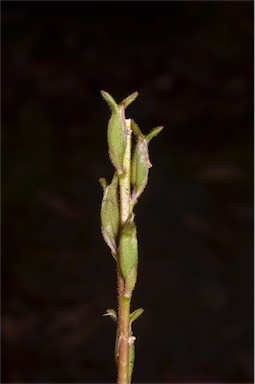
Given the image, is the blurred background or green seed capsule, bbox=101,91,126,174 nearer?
green seed capsule, bbox=101,91,126,174

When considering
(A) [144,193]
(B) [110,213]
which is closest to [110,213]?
(B) [110,213]

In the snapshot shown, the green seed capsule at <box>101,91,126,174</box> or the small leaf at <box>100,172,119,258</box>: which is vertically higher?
the green seed capsule at <box>101,91,126,174</box>

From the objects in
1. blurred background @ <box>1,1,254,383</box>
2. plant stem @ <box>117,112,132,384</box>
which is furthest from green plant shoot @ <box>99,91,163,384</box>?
blurred background @ <box>1,1,254,383</box>

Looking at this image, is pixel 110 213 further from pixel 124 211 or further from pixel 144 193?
pixel 144 193

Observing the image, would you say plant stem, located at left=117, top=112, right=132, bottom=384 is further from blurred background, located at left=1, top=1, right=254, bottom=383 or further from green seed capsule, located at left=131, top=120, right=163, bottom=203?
blurred background, located at left=1, top=1, right=254, bottom=383

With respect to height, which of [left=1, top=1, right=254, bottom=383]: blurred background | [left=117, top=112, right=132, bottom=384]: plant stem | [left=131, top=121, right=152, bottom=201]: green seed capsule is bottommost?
[left=117, top=112, right=132, bottom=384]: plant stem

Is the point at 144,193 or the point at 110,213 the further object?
the point at 144,193
